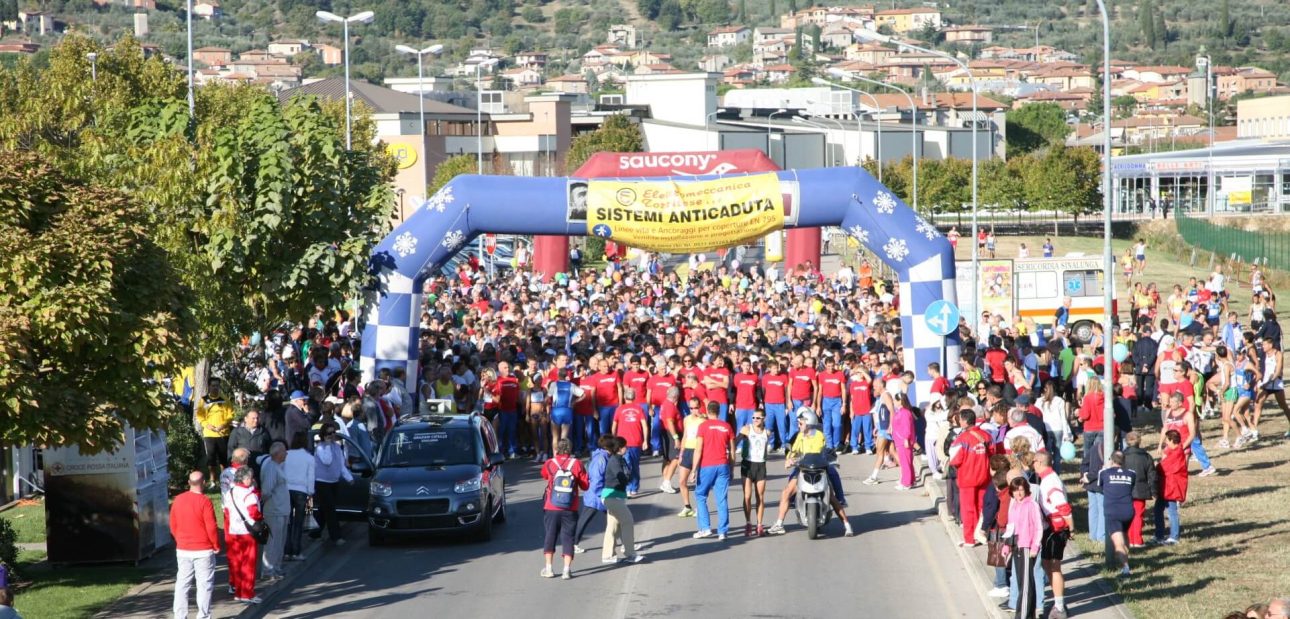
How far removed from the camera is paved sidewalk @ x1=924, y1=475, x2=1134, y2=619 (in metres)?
13.7

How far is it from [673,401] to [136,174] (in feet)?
24.7

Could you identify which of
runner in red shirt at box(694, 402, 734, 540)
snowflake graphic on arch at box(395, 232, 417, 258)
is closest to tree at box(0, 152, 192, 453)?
runner in red shirt at box(694, 402, 734, 540)

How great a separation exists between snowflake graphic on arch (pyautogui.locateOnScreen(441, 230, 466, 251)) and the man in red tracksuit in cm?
1007

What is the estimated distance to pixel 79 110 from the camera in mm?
38031

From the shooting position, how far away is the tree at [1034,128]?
13350cm

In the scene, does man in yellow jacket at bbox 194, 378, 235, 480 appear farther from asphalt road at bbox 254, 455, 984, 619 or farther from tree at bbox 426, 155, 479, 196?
tree at bbox 426, 155, 479, 196

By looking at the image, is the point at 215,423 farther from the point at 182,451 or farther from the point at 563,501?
the point at 563,501

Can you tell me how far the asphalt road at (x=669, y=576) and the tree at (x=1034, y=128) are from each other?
386ft

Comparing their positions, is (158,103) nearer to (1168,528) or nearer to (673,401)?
(673,401)

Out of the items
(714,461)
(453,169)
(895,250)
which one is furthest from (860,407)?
(453,169)

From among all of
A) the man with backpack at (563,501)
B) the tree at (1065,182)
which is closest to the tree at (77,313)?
the man with backpack at (563,501)

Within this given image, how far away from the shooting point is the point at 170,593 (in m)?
14.8

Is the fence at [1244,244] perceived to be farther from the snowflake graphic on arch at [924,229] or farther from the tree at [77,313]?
the tree at [77,313]

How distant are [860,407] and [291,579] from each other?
10166 millimetres
